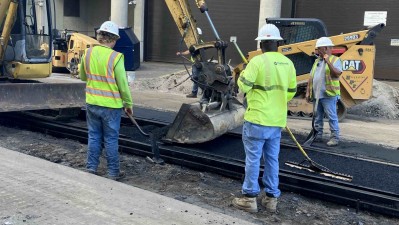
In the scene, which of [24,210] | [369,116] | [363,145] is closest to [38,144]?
[24,210]

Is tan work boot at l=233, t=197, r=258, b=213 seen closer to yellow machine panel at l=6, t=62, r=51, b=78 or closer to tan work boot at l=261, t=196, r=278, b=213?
tan work boot at l=261, t=196, r=278, b=213

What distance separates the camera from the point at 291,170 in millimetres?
6102

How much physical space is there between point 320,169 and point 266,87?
5.49ft

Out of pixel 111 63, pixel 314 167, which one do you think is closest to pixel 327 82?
pixel 314 167

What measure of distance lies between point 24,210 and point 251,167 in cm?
222

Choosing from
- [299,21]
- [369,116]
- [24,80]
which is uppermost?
[299,21]

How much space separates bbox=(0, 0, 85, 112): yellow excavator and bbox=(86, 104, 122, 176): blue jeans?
9.69ft

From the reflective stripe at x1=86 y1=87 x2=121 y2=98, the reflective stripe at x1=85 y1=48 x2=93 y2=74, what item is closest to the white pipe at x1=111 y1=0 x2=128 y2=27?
the reflective stripe at x1=85 y1=48 x2=93 y2=74

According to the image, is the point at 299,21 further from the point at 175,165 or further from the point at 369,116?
the point at 175,165

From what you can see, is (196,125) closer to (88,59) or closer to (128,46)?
(88,59)

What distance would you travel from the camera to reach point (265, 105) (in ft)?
16.1


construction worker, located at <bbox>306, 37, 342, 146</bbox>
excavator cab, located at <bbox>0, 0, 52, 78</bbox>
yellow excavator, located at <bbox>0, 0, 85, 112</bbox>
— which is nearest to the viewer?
construction worker, located at <bbox>306, 37, 342, 146</bbox>

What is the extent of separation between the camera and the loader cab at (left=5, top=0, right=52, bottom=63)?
9.13m

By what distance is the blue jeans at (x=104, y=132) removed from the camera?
5781mm
